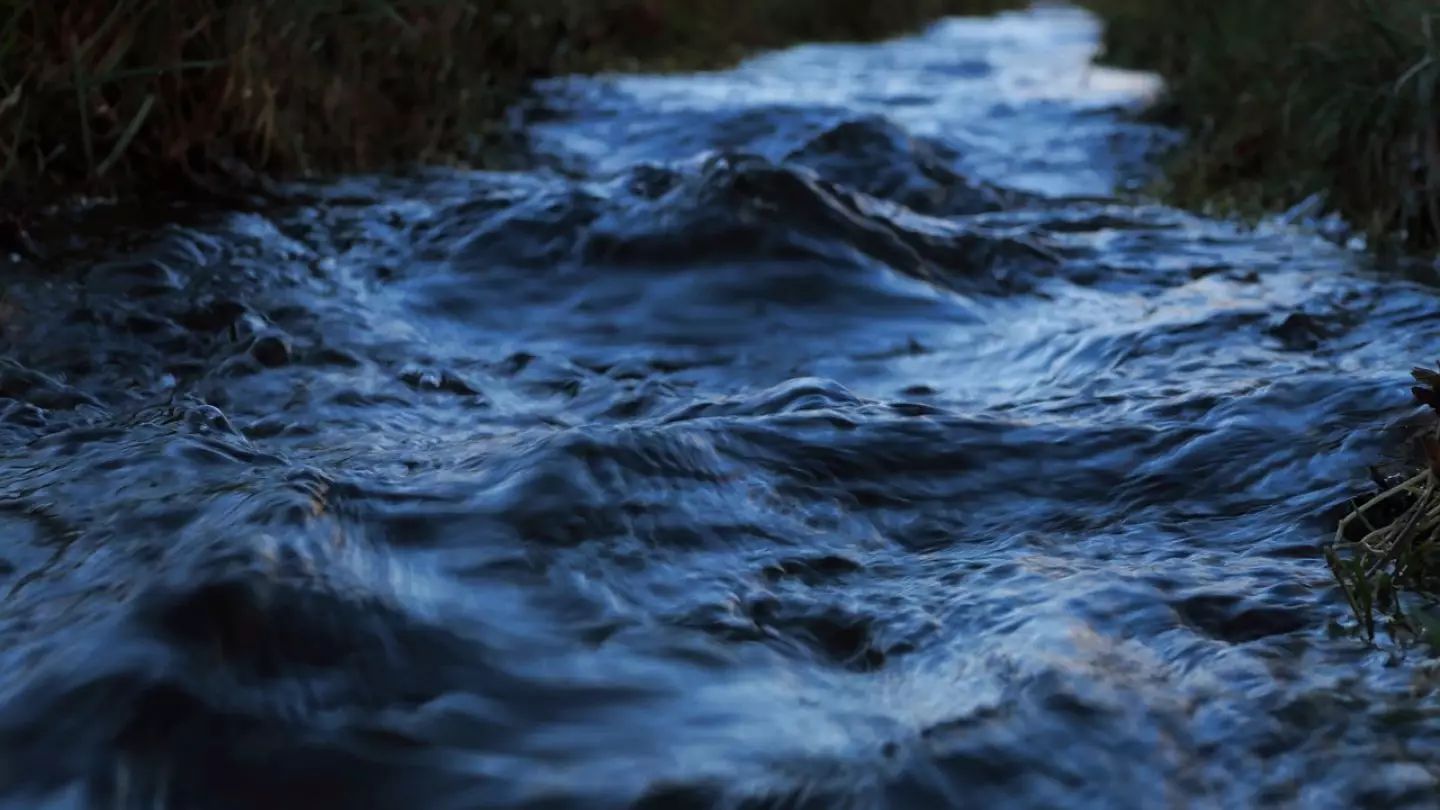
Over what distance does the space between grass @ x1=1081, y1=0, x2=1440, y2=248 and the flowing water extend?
305mm

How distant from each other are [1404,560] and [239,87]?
→ 3793 mm

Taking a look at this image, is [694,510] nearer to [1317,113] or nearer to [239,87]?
[239,87]

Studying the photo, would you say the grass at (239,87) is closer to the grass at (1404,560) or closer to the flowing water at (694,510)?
the flowing water at (694,510)

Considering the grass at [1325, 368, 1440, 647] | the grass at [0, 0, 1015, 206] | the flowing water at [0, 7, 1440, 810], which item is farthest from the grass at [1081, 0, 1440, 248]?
the grass at [0, 0, 1015, 206]

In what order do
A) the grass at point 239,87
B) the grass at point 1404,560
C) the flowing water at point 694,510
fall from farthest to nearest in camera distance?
1. the grass at point 239,87
2. the grass at point 1404,560
3. the flowing water at point 694,510

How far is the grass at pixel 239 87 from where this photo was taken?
154 inches

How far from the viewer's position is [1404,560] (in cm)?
195

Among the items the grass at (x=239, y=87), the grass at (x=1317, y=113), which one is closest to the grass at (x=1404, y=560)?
the grass at (x=1317, y=113)

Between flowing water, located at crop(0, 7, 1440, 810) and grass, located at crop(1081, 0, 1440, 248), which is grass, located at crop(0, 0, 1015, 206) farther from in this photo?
grass, located at crop(1081, 0, 1440, 248)

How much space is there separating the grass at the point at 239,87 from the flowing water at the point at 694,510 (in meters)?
0.39

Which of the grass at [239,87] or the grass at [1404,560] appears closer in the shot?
the grass at [1404,560]

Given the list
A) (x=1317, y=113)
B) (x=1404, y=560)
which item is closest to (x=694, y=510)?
(x=1404, y=560)

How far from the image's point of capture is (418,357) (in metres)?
3.37

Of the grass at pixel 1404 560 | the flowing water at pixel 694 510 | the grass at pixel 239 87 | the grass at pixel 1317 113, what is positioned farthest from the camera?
the grass at pixel 1317 113
